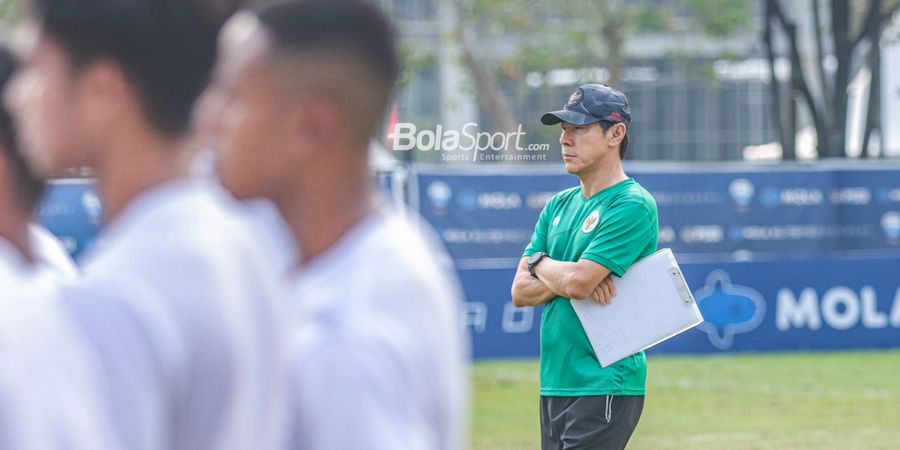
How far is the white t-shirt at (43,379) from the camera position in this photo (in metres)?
2.07

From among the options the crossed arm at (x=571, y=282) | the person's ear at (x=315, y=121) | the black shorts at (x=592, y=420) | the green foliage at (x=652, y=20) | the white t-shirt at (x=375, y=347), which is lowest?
the green foliage at (x=652, y=20)

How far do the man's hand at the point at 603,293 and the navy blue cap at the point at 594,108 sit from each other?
646mm

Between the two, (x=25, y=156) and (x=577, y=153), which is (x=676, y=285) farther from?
(x=25, y=156)

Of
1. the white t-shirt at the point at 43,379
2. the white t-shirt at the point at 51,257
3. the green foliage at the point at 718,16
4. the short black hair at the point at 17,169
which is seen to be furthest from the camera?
the green foliage at the point at 718,16

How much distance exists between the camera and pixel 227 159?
2555 mm

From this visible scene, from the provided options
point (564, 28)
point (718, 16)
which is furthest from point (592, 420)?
point (564, 28)

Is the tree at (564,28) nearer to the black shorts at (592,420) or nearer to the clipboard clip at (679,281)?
the clipboard clip at (679,281)

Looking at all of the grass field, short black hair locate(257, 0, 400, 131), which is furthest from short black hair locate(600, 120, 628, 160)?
the grass field

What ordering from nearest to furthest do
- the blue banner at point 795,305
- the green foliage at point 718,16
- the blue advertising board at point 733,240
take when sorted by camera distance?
1. the blue advertising board at point 733,240
2. the blue banner at point 795,305
3. the green foliage at point 718,16

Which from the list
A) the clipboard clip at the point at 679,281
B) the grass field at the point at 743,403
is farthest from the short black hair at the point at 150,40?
the grass field at the point at 743,403

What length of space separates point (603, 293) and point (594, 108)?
0.74 metres

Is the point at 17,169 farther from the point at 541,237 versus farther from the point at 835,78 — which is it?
the point at 835,78

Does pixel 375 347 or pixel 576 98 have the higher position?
pixel 375 347

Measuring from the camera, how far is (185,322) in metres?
2.21
